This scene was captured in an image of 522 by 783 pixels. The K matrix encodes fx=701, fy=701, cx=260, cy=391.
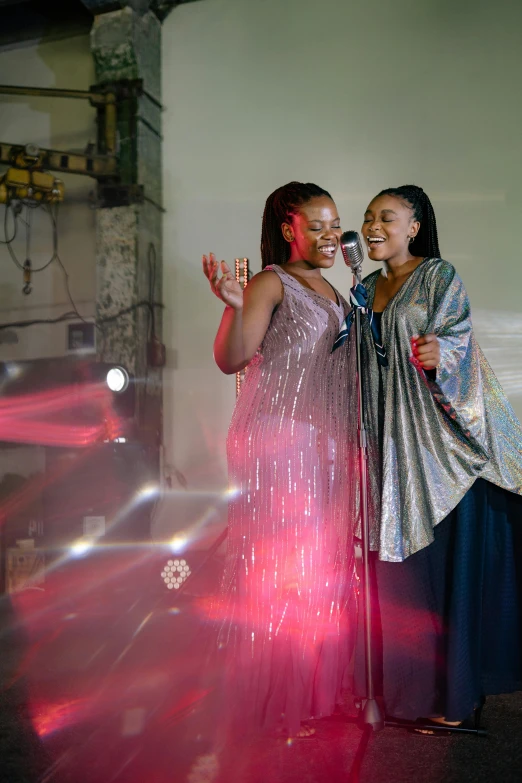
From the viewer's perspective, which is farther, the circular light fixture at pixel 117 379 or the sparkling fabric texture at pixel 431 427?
the circular light fixture at pixel 117 379

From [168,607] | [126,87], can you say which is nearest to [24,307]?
[126,87]

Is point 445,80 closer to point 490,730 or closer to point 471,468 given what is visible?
point 471,468

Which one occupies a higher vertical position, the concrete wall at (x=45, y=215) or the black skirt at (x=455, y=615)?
the concrete wall at (x=45, y=215)

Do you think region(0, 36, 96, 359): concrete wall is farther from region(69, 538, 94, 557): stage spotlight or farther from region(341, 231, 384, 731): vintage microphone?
region(341, 231, 384, 731): vintage microphone

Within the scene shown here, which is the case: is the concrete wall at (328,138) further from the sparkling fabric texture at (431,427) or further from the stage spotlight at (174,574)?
the sparkling fabric texture at (431,427)

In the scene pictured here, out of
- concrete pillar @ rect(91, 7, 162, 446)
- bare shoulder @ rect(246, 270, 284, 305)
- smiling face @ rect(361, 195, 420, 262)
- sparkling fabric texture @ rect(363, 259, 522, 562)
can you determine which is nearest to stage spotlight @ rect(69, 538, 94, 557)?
concrete pillar @ rect(91, 7, 162, 446)

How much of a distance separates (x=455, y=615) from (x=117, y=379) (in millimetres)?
2669

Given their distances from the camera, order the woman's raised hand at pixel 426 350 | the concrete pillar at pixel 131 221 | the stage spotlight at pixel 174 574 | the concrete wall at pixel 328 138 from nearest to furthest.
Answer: the woman's raised hand at pixel 426 350, the stage spotlight at pixel 174 574, the concrete wall at pixel 328 138, the concrete pillar at pixel 131 221

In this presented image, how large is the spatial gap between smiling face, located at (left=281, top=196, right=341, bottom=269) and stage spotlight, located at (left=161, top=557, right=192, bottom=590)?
2.29m

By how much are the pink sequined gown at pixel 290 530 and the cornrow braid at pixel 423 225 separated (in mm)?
397

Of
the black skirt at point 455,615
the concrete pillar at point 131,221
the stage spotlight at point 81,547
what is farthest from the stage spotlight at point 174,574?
the black skirt at point 455,615

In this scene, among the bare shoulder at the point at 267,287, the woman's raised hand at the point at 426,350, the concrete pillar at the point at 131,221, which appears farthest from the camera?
the concrete pillar at the point at 131,221

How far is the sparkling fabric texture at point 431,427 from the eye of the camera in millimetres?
1957

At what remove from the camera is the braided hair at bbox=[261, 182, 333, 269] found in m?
2.05
